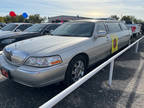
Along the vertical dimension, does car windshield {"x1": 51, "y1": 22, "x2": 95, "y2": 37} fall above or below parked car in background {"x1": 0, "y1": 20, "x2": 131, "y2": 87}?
above

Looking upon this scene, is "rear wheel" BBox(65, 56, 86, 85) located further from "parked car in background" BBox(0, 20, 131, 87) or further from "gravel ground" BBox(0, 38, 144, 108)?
"gravel ground" BBox(0, 38, 144, 108)

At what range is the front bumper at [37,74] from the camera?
7.35 feet

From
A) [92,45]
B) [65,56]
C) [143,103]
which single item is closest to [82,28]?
[92,45]

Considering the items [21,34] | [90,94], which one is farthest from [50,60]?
[21,34]

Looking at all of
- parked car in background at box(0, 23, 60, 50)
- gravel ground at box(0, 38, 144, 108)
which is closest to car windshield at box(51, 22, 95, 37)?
gravel ground at box(0, 38, 144, 108)

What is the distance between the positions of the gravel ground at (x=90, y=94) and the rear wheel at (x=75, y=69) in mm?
283

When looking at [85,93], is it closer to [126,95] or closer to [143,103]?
[126,95]

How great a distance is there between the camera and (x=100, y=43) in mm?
3623

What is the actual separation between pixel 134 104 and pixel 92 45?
5.35ft

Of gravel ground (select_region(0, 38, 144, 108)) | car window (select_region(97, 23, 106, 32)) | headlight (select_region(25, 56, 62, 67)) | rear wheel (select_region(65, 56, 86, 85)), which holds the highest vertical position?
car window (select_region(97, 23, 106, 32))

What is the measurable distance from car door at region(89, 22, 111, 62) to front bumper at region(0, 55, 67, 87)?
1.28 m

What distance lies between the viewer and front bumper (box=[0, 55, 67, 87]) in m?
2.24

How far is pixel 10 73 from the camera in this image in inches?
98.4

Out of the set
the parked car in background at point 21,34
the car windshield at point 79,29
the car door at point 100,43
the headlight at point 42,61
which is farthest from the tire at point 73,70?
the parked car in background at point 21,34
